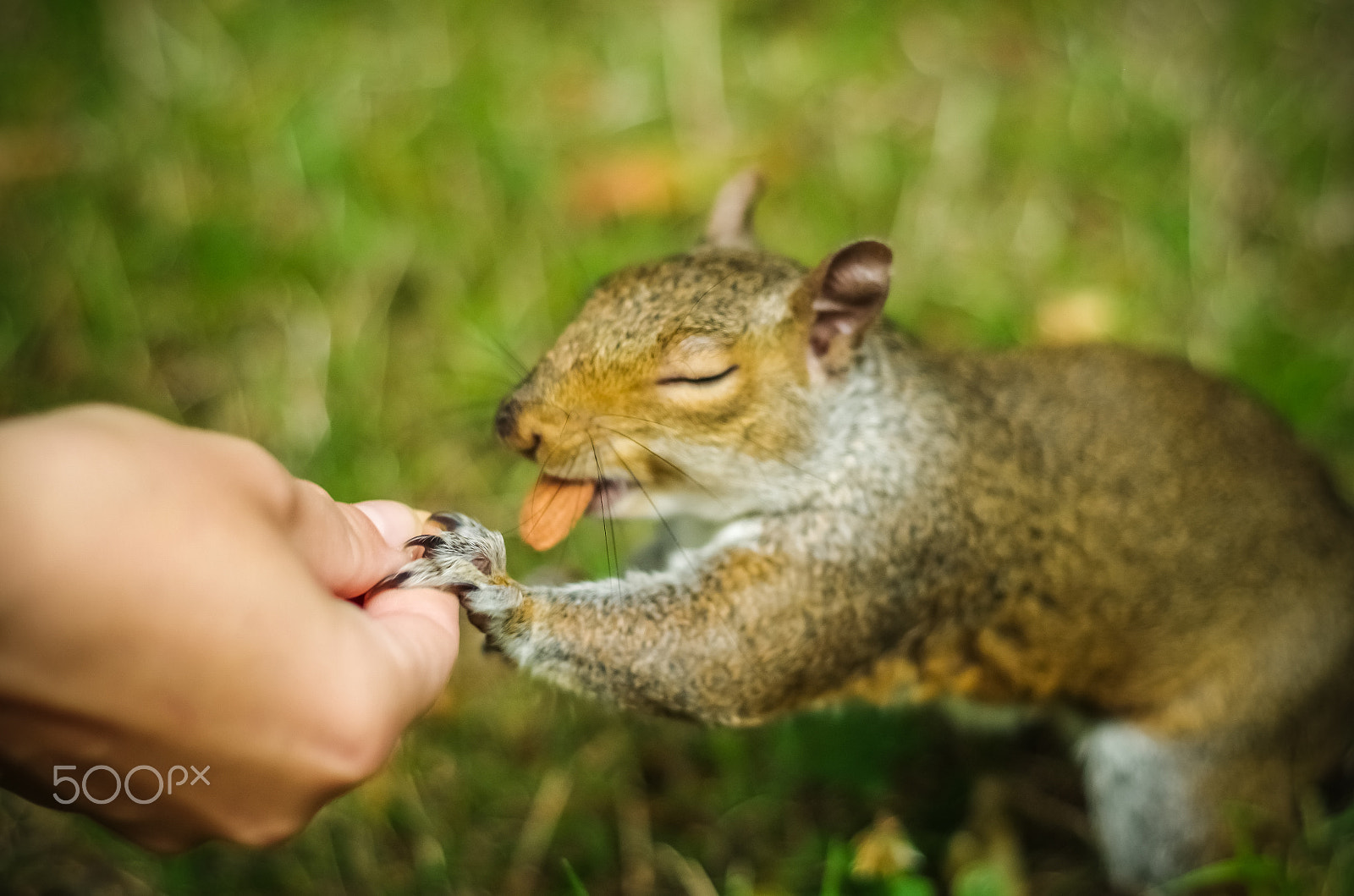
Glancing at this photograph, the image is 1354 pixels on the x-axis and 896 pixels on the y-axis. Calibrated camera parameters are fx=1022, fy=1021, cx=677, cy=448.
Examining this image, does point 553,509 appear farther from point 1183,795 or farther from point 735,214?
point 1183,795

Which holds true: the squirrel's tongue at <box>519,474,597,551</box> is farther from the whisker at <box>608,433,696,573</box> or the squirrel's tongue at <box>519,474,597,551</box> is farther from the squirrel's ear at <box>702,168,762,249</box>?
the squirrel's ear at <box>702,168,762,249</box>

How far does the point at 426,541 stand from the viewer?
4.59ft

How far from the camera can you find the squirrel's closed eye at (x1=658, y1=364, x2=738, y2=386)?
1797 mm

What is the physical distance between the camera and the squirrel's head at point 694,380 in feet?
5.85

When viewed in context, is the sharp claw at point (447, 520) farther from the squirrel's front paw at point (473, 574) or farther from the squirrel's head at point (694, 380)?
the squirrel's head at point (694, 380)

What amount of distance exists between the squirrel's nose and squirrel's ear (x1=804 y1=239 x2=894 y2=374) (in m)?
0.54

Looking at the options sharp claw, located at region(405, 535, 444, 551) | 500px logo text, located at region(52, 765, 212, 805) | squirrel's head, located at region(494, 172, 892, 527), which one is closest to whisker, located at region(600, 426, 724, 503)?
squirrel's head, located at region(494, 172, 892, 527)

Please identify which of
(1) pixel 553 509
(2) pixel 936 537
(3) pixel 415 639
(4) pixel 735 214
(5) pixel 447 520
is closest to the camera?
(3) pixel 415 639

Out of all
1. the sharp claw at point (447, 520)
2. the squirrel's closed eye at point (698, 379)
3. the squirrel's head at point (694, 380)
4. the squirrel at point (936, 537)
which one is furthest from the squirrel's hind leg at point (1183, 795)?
the sharp claw at point (447, 520)

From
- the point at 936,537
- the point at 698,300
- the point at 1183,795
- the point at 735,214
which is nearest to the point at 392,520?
the point at 698,300

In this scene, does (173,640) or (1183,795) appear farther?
(1183,795)

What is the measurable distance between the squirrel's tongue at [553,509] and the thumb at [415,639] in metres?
0.45

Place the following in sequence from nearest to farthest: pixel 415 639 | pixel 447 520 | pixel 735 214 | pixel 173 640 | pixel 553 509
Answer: pixel 173 640 → pixel 415 639 → pixel 447 520 → pixel 553 509 → pixel 735 214

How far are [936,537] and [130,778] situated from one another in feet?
4.80
